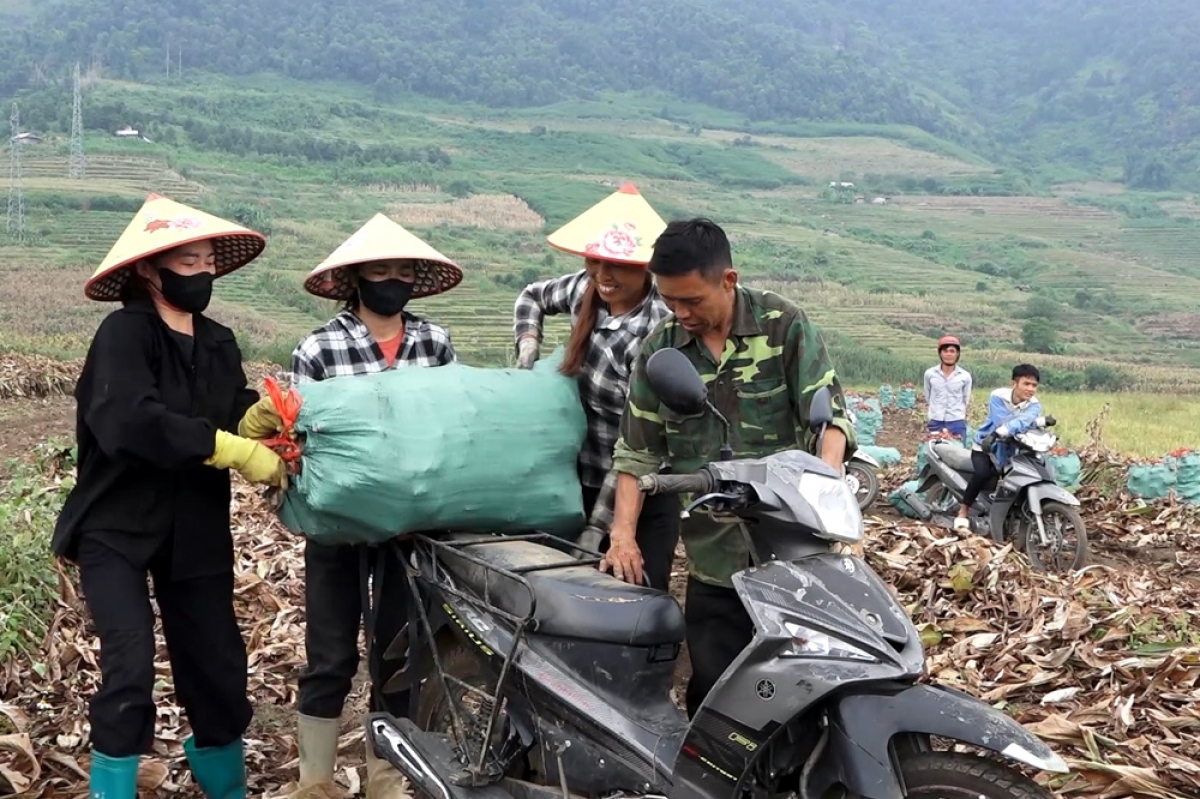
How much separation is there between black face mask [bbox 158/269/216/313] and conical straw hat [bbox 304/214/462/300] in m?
0.39

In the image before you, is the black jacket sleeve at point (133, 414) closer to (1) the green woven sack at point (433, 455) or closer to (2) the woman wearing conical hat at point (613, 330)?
Result: (1) the green woven sack at point (433, 455)

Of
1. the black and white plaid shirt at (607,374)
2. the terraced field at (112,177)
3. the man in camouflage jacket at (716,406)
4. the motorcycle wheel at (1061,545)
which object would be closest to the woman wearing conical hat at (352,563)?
the black and white plaid shirt at (607,374)

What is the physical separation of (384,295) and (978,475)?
6.40 meters

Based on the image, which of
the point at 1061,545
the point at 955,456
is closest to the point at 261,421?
the point at 1061,545

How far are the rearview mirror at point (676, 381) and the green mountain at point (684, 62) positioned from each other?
104377mm

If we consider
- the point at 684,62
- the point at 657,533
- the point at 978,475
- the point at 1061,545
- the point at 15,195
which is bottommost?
Answer: the point at 15,195

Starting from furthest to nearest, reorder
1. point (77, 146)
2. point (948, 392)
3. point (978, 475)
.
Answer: point (77, 146) → point (948, 392) → point (978, 475)

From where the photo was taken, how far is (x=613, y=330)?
13.5ft

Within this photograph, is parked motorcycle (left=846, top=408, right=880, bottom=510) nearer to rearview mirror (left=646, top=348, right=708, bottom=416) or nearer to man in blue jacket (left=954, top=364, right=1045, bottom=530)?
man in blue jacket (left=954, top=364, right=1045, bottom=530)

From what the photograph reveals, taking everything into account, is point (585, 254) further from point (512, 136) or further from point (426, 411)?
point (512, 136)

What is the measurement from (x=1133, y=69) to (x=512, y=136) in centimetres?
8053

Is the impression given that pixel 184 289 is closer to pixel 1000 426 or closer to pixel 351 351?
pixel 351 351

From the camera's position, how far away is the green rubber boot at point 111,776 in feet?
11.8

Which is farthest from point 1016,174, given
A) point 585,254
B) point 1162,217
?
point 585,254
